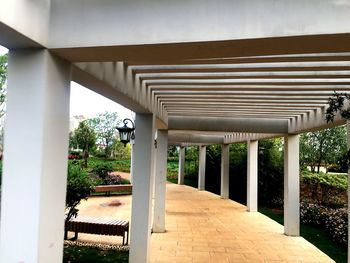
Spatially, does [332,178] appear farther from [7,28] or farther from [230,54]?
[7,28]

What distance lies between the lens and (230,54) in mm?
2840

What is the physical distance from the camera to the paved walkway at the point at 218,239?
7.13m

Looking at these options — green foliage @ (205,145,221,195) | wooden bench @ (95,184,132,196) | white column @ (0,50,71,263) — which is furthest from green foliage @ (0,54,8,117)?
green foliage @ (205,145,221,195)

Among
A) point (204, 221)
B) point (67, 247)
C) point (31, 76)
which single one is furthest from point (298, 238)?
point (31, 76)

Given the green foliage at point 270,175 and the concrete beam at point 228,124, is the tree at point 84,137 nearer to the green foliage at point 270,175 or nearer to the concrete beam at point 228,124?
the green foliage at point 270,175

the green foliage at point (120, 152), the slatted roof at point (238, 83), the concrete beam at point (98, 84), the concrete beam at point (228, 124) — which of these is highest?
the slatted roof at point (238, 83)

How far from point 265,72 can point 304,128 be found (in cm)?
410

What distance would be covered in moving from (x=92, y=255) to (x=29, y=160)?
4876mm

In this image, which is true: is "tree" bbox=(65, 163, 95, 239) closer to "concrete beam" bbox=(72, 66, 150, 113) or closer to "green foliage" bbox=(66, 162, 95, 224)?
"green foliage" bbox=(66, 162, 95, 224)

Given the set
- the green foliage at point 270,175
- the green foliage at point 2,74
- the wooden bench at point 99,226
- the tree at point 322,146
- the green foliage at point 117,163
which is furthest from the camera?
the green foliage at point 117,163

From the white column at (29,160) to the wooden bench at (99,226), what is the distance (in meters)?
5.02

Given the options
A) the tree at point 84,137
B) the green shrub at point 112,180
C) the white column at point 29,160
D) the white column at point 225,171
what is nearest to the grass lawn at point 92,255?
the white column at point 29,160

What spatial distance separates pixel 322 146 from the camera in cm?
1588

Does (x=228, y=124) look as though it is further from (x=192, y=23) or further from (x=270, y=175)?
(x=270, y=175)
